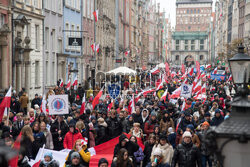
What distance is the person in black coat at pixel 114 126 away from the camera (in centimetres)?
1453

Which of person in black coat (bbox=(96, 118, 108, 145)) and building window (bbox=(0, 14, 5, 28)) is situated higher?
building window (bbox=(0, 14, 5, 28))

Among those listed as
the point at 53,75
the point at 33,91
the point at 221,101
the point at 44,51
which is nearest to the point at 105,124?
the point at 221,101

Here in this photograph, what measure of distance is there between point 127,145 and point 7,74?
58.6ft

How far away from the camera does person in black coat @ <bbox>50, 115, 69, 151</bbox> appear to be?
1322 centimetres

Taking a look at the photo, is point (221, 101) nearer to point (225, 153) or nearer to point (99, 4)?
point (225, 153)

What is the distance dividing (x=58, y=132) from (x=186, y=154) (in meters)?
3.84

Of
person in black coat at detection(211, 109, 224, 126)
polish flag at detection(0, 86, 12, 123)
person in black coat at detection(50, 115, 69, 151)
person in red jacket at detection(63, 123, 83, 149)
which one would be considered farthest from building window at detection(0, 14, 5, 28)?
person in red jacket at detection(63, 123, 83, 149)

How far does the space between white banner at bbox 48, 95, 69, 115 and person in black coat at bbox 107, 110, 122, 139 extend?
1.16 metres

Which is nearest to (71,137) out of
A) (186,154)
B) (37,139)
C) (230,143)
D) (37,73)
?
(37,139)

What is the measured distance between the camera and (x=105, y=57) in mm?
56875

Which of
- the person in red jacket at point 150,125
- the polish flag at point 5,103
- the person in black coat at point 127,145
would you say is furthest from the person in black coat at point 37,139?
the person in red jacket at point 150,125

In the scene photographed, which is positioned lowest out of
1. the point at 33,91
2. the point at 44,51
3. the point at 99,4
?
the point at 33,91

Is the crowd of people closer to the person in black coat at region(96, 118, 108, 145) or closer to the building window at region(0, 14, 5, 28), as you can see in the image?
the person in black coat at region(96, 118, 108, 145)

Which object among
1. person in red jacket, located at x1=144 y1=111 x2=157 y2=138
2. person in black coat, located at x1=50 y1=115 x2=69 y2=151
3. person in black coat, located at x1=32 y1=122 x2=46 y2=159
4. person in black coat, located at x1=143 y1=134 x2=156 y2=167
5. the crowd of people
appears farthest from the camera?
person in red jacket, located at x1=144 y1=111 x2=157 y2=138
